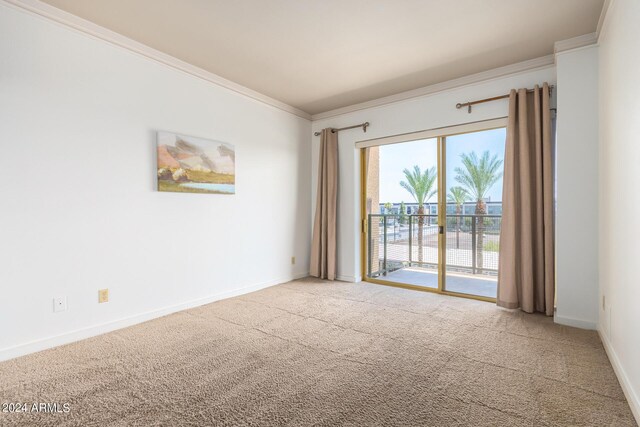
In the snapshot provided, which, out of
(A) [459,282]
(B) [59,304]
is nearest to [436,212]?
(A) [459,282]

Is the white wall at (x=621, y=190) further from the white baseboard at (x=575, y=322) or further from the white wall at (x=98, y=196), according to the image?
the white wall at (x=98, y=196)

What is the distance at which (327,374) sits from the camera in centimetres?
197

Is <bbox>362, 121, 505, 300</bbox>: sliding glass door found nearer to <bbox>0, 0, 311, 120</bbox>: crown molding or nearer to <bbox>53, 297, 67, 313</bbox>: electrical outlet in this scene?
<bbox>0, 0, 311, 120</bbox>: crown molding

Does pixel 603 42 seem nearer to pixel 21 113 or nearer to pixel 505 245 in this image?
pixel 505 245

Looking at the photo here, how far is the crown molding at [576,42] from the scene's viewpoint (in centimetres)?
265

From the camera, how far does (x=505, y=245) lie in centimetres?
318

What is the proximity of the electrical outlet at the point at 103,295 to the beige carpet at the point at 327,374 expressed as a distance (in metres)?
0.28

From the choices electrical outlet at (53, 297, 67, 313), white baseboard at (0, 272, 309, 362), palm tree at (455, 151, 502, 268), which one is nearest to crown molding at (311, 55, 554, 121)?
palm tree at (455, 151, 502, 268)

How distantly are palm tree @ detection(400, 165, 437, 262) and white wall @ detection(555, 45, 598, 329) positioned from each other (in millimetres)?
1380

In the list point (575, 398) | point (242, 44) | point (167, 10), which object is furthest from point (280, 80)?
point (575, 398)

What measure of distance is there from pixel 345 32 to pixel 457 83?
1.65 m

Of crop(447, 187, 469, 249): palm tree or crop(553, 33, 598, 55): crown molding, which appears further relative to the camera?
crop(447, 187, 469, 249): palm tree

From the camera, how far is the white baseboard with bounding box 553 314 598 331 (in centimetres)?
266

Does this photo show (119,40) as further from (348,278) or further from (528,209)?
(528,209)
